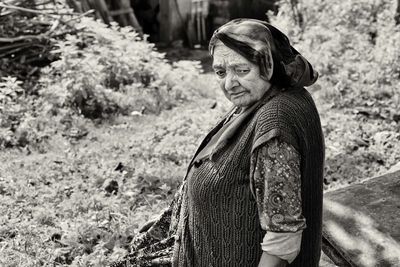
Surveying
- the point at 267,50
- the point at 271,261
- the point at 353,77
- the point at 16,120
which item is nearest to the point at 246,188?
the point at 271,261

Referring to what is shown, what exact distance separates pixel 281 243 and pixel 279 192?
0.59 feet

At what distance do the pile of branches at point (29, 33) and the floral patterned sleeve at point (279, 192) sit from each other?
5467 millimetres

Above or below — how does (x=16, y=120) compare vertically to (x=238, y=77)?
below

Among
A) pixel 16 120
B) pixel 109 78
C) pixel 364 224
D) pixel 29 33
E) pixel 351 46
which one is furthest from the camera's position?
pixel 29 33

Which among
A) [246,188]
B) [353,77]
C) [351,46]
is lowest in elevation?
[353,77]

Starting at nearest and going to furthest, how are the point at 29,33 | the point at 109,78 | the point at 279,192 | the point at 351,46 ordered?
the point at 279,192 < the point at 109,78 < the point at 351,46 < the point at 29,33

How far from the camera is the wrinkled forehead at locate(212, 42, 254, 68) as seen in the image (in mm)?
2061

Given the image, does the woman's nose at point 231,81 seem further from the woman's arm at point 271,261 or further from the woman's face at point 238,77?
the woman's arm at point 271,261

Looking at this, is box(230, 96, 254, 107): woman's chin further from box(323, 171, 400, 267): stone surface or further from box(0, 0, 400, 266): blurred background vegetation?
box(0, 0, 400, 266): blurred background vegetation

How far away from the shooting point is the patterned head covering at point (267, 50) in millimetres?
2014

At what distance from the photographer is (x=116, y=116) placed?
6453 millimetres

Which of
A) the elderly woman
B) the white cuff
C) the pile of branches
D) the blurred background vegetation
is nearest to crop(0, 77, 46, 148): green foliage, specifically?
the blurred background vegetation

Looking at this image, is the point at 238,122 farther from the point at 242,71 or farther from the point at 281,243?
the point at 281,243

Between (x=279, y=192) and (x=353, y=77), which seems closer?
(x=279, y=192)
